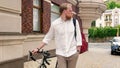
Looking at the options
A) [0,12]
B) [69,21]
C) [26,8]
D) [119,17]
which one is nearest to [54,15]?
[26,8]

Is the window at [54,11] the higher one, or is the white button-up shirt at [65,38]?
the window at [54,11]

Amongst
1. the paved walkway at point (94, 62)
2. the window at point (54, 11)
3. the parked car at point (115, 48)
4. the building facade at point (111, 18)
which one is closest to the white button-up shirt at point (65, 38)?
the paved walkway at point (94, 62)

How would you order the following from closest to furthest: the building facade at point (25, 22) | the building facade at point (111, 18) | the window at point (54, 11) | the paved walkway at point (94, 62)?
the building facade at point (25, 22), the paved walkway at point (94, 62), the window at point (54, 11), the building facade at point (111, 18)

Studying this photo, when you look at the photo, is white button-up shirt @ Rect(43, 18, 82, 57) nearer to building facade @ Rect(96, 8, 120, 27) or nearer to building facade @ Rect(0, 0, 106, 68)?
building facade @ Rect(0, 0, 106, 68)

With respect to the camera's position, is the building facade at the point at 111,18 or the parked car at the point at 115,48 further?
the building facade at the point at 111,18

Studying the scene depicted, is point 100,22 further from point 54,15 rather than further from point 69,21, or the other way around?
point 69,21

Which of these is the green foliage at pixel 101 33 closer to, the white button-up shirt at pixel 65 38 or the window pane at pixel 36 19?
the window pane at pixel 36 19

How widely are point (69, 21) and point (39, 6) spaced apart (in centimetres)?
898

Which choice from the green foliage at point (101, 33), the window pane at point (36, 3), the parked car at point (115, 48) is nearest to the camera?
the window pane at point (36, 3)

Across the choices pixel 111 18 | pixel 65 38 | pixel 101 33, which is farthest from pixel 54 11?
pixel 111 18

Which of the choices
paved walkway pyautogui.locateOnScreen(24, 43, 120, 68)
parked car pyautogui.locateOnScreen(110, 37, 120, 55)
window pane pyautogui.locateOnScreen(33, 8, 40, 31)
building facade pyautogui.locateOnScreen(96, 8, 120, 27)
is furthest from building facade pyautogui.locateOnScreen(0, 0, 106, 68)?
building facade pyautogui.locateOnScreen(96, 8, 120, 27)

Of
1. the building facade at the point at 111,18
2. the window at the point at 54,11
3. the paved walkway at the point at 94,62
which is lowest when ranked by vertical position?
the paved walkway at the point at 94,62

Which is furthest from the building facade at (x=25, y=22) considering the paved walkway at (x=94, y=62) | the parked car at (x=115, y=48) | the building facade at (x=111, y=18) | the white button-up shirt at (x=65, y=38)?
the building facade at (x=111, y=18)

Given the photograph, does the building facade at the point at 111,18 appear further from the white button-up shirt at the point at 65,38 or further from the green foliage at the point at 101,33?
the white button-up shirt at the point at 65,38
